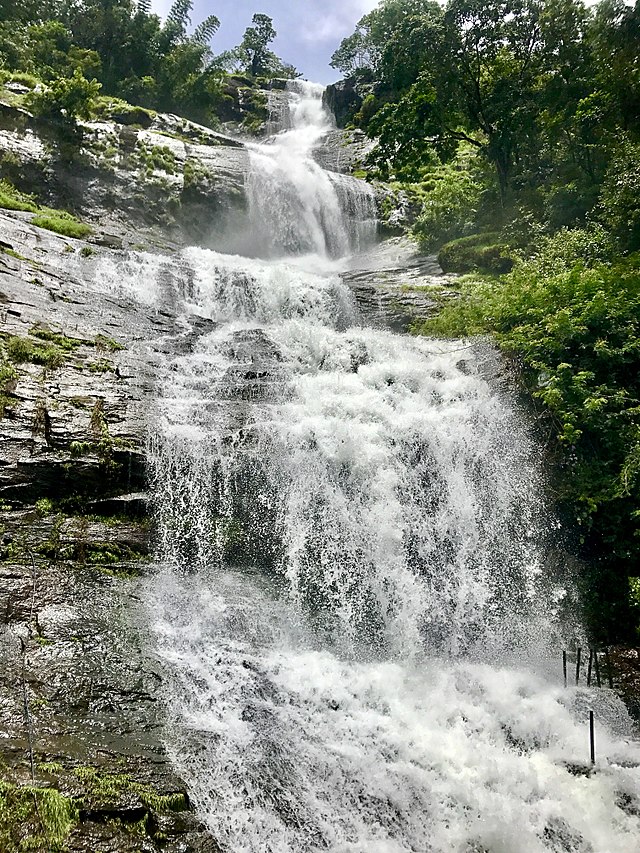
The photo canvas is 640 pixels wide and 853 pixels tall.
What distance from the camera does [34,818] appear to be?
4.21m

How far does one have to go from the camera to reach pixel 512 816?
5.27 m

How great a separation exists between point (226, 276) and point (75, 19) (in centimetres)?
2761

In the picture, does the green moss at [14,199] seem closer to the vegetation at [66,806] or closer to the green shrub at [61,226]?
the green shrub at [61,226]

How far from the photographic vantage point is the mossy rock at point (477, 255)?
1708 cm

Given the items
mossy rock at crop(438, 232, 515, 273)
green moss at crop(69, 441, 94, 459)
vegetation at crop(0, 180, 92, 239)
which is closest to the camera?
green moss at crop(69, 441, 94, 459)

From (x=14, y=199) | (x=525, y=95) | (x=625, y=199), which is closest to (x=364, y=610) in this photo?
(x=625, y=199)

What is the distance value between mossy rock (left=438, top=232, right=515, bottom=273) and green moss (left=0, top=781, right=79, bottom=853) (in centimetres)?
1565

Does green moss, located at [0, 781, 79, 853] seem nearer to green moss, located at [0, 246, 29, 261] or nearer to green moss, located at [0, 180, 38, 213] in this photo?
green moss, located at [0, 246, 29, 261]

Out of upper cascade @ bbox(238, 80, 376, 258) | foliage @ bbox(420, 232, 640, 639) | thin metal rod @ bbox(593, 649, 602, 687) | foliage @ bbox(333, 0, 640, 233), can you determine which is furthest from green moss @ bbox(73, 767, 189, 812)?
upper cascade @ bbox(238, 80, 376, 258)

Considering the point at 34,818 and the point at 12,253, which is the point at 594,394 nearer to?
the point at 34,818

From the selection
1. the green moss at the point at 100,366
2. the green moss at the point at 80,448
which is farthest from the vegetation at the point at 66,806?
the green moss at the point at 100,366

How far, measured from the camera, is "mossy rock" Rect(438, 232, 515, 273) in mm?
17078

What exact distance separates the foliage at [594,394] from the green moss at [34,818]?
7087 millimetres

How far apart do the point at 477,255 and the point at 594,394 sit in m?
9.76
